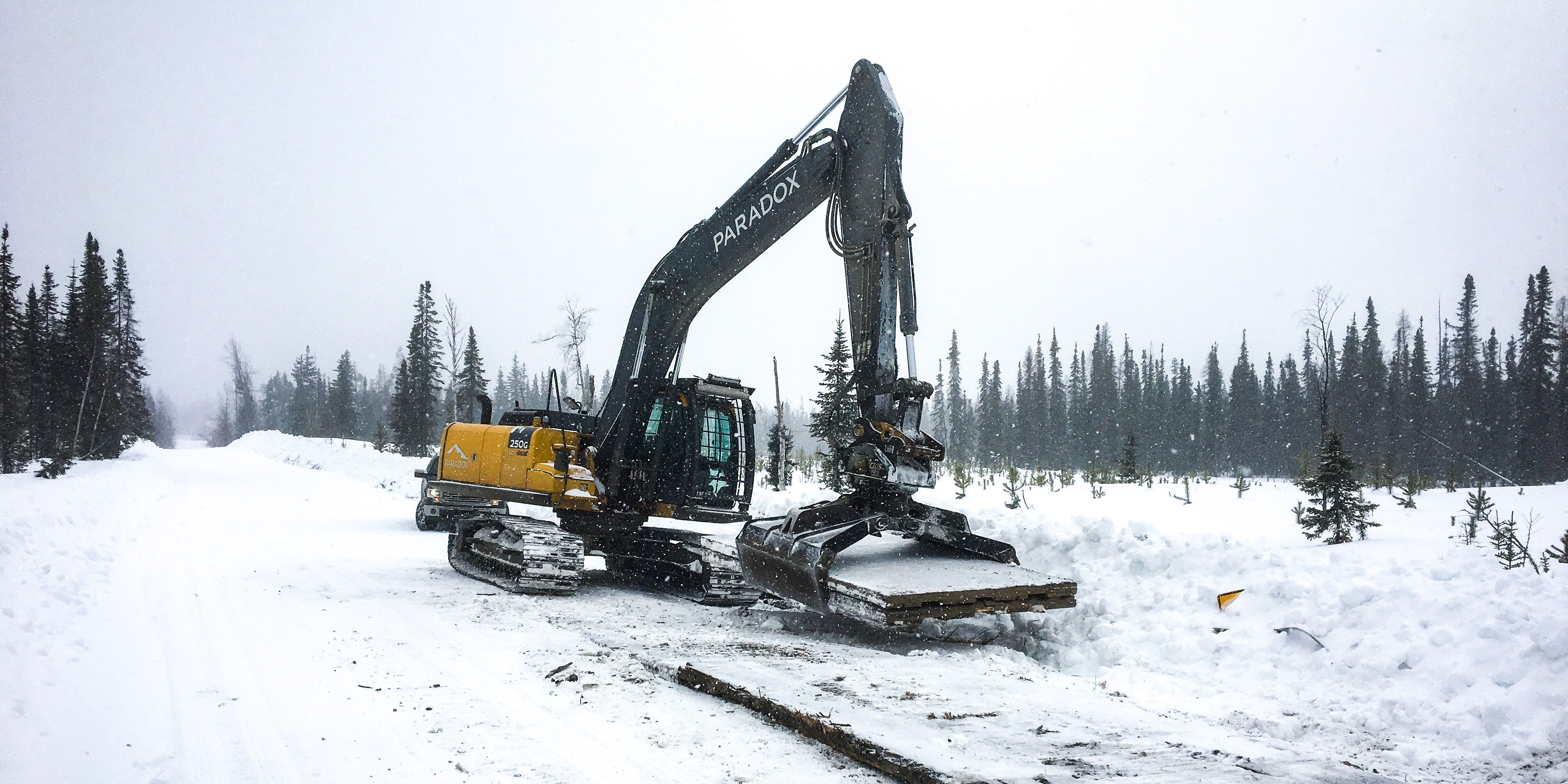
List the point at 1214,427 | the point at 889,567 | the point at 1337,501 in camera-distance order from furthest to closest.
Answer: the point at 1214,427
the point at 1337,501
the point at 889,567

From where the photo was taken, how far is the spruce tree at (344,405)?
80.1m

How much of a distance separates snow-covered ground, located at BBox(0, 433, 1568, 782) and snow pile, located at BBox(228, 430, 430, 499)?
11261 mm

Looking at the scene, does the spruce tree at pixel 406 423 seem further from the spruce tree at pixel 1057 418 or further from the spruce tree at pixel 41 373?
the spruce tree at pixel 1057 418

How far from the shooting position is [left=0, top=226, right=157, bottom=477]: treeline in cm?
3070

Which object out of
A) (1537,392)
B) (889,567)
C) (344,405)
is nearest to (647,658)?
(889,567)

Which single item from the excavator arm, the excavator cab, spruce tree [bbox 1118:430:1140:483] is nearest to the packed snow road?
the excavator arm

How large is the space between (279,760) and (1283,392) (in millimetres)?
77633

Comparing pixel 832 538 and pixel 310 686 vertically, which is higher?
pixel 832 538

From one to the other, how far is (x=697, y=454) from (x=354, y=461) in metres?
26.2

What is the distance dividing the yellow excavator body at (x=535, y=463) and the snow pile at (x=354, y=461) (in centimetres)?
852

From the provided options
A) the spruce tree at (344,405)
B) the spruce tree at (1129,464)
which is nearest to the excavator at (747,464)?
the spruce tree at (1129,464)

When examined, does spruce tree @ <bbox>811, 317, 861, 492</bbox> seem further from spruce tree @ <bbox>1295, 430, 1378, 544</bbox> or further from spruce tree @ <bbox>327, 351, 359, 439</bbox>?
spruce tree @ <bbox>327, 351, 359, 439</bbox>

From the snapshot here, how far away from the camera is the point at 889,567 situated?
22.5ft

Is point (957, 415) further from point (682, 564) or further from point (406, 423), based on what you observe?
point (682, 564)
